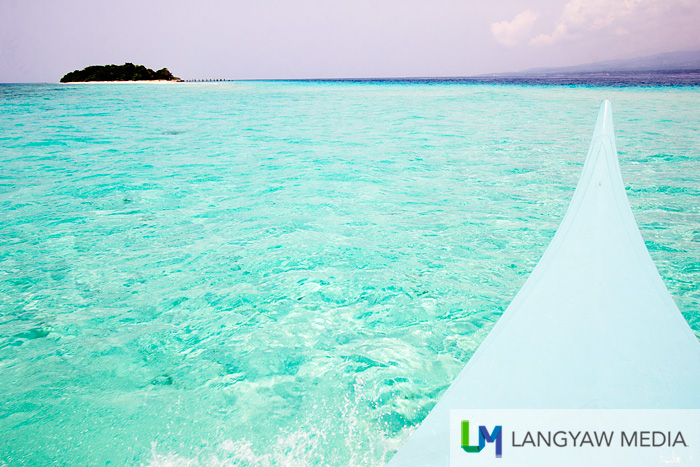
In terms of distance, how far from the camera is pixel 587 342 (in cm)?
175

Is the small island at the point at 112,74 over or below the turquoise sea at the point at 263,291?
over

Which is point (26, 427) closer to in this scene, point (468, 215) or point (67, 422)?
point (67, 422)

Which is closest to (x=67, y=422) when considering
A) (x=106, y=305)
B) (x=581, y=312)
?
(x=106, y=305)

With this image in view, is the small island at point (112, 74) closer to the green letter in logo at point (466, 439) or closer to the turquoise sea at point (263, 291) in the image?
the turquoise sea at point (263, 291)

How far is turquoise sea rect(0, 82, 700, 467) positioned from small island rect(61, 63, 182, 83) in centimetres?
11653

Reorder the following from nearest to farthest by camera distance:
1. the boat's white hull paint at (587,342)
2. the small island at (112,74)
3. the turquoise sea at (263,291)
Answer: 1. the boat's white hull paint at (587,342)
2. the turquoise sea at (263,291)
3. the small island at (112,74)

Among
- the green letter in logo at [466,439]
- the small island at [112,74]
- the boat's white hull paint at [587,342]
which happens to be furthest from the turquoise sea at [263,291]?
the small island at [112,74]

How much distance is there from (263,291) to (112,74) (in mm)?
126138

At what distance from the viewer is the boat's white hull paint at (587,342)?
166cm

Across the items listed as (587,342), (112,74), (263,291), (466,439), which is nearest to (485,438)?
(466,439)

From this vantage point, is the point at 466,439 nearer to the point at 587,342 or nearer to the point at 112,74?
the point at 587,342

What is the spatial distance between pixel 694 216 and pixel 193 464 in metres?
7.43

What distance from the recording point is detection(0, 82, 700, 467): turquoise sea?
2.63 m

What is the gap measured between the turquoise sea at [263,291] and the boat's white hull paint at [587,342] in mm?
1016
